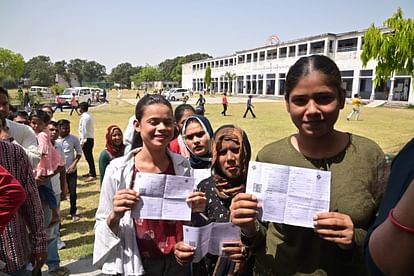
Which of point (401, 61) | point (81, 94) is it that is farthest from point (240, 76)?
point (401, 61)

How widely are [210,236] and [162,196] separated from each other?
0.39m

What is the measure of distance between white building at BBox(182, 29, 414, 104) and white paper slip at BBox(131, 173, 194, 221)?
72.1ft

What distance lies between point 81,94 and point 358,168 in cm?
3268

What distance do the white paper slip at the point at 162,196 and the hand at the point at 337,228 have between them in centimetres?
80

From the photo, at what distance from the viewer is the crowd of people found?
934mm

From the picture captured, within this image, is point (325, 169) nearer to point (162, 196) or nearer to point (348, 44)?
point (162, 196)

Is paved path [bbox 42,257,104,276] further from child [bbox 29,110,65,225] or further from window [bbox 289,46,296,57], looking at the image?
window [bbox 289,46,296,57]

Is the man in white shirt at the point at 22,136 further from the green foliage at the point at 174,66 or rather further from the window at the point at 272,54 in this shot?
the green foliage at the point at 174,66

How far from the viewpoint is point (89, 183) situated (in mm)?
7629

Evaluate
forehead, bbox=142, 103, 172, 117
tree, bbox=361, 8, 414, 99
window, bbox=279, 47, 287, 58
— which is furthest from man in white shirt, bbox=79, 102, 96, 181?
window, bbox=279, 47, 287, 58

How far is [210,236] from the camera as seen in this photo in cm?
185

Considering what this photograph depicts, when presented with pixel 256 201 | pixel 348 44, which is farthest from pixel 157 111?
pixel 348 44

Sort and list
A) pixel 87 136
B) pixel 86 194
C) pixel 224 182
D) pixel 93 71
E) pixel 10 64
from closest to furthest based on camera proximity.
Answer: pixel 224 182 < pixel 86 194 < pixel 87 136 < pixel 10 64 < pixel 93 71

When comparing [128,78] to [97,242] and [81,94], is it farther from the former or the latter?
[97,242]
